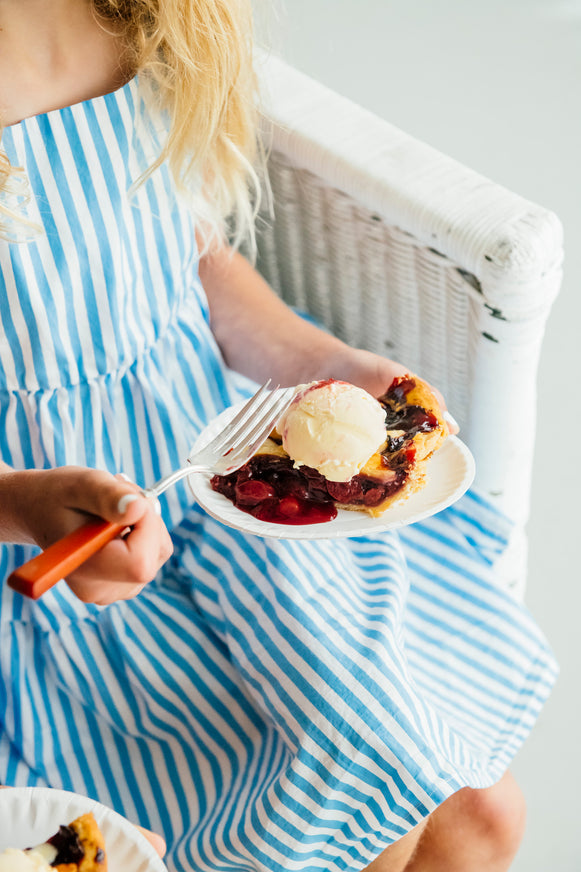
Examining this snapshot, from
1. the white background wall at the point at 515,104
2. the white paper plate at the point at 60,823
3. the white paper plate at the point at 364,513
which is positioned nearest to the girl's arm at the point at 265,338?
the white paper plate at the point at 364,513

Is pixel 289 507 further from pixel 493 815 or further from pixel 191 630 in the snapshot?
pixel 493 815

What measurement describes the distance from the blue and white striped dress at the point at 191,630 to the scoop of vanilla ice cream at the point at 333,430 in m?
0.11

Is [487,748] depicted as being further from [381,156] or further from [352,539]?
[381,156]

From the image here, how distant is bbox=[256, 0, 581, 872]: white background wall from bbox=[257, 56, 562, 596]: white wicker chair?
0.39 meters

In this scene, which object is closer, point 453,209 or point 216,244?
point 453,209

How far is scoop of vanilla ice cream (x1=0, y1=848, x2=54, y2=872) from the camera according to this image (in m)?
0.53

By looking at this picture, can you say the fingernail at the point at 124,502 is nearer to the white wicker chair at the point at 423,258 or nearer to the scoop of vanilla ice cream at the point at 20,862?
the scoop of vanilla ice cream at the point at 20,862

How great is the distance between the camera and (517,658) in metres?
0.90

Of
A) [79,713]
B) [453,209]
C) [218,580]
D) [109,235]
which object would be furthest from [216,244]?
[79,713]

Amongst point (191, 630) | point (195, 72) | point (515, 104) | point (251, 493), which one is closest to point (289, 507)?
point (251, 493)

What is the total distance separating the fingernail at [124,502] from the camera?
0.59 meters

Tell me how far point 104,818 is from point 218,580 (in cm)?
28

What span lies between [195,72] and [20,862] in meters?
0.68

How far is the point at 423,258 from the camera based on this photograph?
0.94 metres
